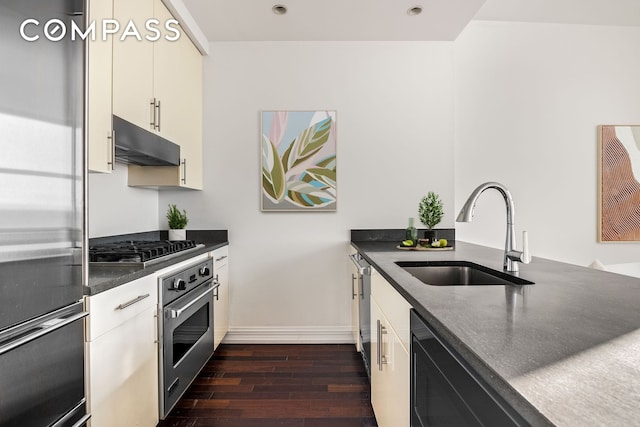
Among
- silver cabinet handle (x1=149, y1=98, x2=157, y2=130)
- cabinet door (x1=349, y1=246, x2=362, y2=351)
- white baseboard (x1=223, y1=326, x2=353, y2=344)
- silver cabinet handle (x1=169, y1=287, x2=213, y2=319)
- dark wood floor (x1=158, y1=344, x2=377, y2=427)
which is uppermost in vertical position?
silver cabinet handle (x1=149, y1=98, x2=157, y2=130)

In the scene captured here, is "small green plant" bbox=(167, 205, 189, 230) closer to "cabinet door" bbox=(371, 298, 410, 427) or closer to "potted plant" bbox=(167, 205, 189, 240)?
"potted plant" bbox=(167, 205, 189, 240)

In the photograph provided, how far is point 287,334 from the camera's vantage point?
3.25 meters

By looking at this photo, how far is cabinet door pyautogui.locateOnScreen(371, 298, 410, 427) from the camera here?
131 cm

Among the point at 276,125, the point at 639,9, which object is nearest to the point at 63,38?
the point at 276,125

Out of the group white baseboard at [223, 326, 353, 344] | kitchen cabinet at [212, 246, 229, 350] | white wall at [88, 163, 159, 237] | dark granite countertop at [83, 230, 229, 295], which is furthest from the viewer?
white baseboard at [223, 326, 353, 344]

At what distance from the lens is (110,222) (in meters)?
2.50

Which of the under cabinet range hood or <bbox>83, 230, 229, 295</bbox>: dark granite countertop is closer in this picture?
<bbox>83, 230, 229, 295</bbox>: dark granite countertop

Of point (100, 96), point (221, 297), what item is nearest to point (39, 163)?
point (100, 96)

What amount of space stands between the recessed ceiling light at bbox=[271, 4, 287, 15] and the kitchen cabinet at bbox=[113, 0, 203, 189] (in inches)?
26.8

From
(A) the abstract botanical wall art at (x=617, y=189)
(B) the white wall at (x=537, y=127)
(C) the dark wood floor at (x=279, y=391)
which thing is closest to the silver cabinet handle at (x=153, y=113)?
(C) the dark wood floor at (x=279, y=391)

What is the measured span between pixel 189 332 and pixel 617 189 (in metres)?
3.61

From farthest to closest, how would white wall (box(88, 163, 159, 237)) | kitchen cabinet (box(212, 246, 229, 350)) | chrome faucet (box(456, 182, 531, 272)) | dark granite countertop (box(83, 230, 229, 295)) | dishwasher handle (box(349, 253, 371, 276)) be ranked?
kitchen cabinet (box(212, 246, 229, 350))
white wall (box(88, 163, 159, 237))
dishwasher handle (box(349, 253, 371, 276))
chrome faucet (box(456, 182, 531, 272))
dark granite countertop (box(83, 230, 229, 295))

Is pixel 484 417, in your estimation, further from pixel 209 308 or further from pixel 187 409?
pixel 209 308

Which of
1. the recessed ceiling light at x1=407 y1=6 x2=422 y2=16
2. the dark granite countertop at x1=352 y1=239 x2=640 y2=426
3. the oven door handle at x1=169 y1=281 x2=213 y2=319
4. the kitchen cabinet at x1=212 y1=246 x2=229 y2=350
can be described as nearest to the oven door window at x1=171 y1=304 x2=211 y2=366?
the oven door handle at x1=169 y1=281 x2=213 y2=319
